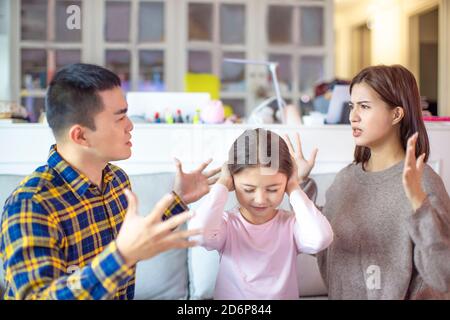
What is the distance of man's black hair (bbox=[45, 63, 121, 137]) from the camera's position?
63 centimetres

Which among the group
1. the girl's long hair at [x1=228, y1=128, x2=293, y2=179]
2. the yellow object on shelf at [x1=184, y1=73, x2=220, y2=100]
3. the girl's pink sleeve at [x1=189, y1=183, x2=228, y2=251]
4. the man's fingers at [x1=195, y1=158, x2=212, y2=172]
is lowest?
the girl's pink sleeve at [x1=189, y1=183, x2=228, y2=251]

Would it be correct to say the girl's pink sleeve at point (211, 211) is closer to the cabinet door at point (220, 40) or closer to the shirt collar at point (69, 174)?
the shirt collar at point (69, 174)

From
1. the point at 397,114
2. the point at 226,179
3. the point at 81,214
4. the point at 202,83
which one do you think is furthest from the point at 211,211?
the point at 202,83

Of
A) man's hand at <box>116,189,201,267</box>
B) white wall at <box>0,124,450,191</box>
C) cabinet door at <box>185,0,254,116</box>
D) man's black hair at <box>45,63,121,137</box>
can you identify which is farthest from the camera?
cabinet door at <box>185,0,254,116</box>

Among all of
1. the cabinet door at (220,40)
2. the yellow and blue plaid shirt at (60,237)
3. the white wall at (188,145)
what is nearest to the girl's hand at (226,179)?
the yellow and blue plaid shirt at (60,237)

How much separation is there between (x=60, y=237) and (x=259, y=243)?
0.90 ft

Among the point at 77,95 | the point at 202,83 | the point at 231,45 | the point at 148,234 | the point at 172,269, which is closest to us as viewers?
the point at 148,234

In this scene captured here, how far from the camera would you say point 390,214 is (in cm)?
74

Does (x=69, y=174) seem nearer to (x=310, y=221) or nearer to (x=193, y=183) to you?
(x=193, y=183)

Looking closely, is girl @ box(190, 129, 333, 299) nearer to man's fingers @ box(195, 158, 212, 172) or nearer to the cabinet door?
man's fingers @ box(195, 158, 212, 172)

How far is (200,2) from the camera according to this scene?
9.08 ft

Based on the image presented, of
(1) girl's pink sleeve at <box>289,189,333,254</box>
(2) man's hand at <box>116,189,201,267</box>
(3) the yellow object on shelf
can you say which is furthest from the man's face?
(3) the yellow object on shelf

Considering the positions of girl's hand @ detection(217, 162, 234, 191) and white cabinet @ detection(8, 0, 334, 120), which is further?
white cabinet @ detection(8, 0, 334, 120)
